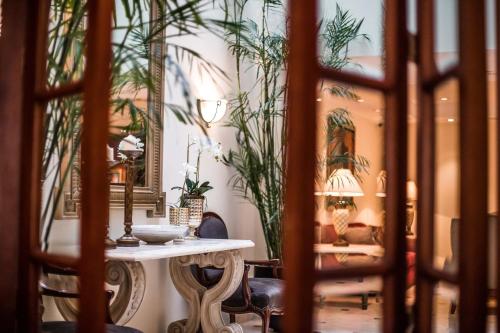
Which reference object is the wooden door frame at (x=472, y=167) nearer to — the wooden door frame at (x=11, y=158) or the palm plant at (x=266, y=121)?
the wooden door frame at (x=11, y=158)

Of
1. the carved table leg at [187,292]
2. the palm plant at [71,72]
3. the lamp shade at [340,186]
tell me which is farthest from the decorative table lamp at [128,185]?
the lamp shade at [340,186]

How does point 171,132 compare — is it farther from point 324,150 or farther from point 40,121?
point 324,150

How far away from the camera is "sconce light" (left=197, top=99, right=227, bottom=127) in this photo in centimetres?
545

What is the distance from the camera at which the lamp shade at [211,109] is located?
17.9 feet

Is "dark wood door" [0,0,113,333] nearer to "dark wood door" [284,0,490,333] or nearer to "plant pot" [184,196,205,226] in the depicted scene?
"dark wood door" [284,0,490,333]

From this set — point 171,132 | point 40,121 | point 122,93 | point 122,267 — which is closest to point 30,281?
point 40,121

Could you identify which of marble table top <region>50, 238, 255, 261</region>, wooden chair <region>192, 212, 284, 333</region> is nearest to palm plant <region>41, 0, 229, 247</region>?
marble table top <region>50, 238, 255, 261</region>

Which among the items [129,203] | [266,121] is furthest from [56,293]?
[266,121]

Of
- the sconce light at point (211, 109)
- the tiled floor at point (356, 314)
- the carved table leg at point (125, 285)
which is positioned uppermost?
the sconce light at point (211, 109)

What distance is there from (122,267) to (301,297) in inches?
104

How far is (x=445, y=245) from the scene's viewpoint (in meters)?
1.79

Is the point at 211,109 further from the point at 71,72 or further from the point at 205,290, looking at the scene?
→ the point at 71,72

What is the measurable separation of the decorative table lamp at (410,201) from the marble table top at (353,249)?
0.39 feet

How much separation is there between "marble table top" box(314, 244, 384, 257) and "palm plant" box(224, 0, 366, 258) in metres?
3.62
